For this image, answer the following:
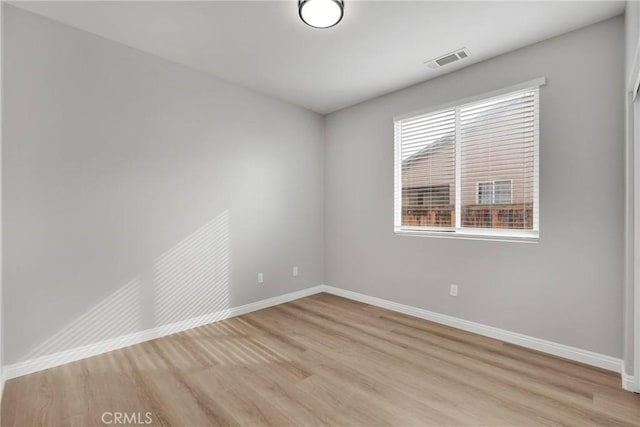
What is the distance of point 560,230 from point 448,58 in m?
1.88

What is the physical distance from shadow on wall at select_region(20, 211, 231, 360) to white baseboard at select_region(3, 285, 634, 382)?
0.02m

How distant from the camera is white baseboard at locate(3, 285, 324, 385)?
2255mm

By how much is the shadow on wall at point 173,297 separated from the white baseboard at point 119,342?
1cm

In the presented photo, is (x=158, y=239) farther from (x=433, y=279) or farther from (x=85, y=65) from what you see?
(x=433, y=279)

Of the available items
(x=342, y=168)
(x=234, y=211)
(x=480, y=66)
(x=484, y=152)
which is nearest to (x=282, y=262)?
(x=234, y=211)

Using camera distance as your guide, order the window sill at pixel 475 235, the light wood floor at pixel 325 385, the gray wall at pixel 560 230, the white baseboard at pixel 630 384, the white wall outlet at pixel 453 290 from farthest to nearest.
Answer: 1. the white wall outlet at pixel 453 290
2. the window sill at pixel 475 235
3. the gray wall at pixel 560 230
4. the white baseboard at pixel 630 384
5. the light wood floor at pixel 325 385

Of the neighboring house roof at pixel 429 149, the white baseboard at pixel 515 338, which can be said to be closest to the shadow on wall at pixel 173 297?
the white baseboard at pixel 515 338

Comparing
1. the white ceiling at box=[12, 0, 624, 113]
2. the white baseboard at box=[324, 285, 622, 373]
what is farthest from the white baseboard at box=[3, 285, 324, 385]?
the white ceiling at box=[12, 0, 624, 113]

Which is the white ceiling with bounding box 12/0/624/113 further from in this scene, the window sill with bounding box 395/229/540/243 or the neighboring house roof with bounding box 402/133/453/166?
the window sill with bounding box 395/229/540/243

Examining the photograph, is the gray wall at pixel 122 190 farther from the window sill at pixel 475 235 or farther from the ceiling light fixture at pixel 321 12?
the window sill at pixel 475 235

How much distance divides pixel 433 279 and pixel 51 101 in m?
3.91

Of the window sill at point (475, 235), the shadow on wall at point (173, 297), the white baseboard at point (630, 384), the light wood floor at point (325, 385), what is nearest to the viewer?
the light wood floor at point (325, 385)

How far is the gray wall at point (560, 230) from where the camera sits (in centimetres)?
235

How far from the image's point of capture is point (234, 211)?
358cm
